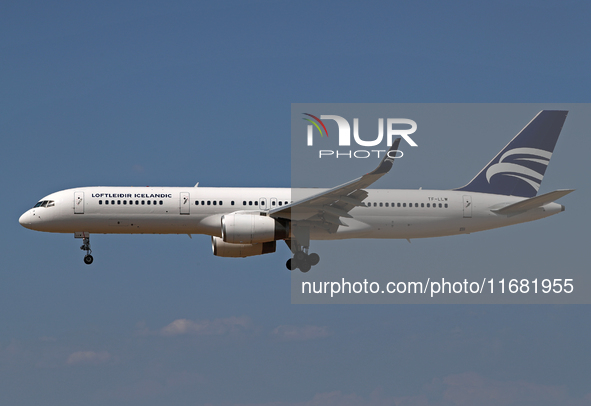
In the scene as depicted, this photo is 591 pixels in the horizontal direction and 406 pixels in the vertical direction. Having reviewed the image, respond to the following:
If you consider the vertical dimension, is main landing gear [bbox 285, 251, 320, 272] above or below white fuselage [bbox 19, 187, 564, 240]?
below

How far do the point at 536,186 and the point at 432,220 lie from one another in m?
6.98

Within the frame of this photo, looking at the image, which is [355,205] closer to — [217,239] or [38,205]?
[217,239]

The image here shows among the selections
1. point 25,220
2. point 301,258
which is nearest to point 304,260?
point 301,258

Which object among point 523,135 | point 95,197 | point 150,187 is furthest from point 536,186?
point 95,197

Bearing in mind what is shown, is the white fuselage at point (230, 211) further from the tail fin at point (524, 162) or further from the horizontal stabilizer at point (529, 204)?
the tail fin at point (524, 162)

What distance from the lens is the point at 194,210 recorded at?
110ft

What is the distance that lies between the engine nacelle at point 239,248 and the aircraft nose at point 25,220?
8.90 m

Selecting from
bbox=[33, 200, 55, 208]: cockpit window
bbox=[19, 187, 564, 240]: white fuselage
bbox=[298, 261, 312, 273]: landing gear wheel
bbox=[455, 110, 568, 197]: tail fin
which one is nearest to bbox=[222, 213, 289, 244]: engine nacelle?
bbox=[19, 187, 564, 240]: white fuselage

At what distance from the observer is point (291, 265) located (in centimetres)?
3531

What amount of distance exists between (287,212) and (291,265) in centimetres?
361

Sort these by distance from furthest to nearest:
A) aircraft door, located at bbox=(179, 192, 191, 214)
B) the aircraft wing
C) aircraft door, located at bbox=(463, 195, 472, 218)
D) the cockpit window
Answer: aircraft door, located at bbox=(463, 195, 472, 218), the cockpit window, aircraft door, located at bbox=(179, 192, 191, 214), the aircraft wing

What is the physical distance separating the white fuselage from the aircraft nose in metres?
0.05

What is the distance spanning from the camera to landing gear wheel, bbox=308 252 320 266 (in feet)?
115

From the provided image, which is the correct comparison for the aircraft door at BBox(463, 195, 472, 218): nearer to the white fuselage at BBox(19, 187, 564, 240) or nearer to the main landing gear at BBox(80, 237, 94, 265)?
the white fuselage at BBox(19, 187, 564, 240)
